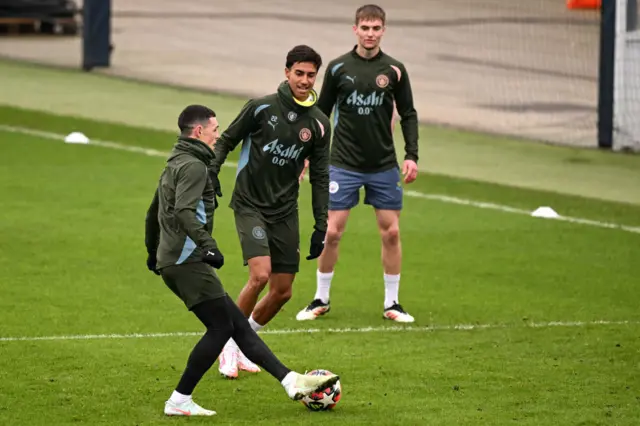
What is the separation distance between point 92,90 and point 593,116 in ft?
27.1

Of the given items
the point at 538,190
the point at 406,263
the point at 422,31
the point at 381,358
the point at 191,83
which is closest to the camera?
the point at 381,358

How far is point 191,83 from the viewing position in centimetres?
2641

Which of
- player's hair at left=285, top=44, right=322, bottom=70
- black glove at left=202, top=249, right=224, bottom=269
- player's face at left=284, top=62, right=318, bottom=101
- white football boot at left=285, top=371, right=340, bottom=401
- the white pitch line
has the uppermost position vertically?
player's hair at left=285, top=44, right=322, bottom=70

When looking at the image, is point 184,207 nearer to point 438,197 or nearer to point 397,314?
point 397,314

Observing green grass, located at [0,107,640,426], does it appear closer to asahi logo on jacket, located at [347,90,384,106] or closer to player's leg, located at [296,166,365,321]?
player's leg, located at [296,166,365,321]

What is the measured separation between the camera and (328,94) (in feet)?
40.0

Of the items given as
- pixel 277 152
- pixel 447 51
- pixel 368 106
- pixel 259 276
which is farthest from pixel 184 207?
pixel 447 51

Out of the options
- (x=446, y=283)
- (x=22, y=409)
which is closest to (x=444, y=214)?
(x=446, y=283)

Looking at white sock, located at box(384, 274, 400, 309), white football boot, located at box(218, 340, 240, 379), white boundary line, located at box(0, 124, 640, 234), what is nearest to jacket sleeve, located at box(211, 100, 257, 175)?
white football boot, located at box(218, 340, 240, 379)

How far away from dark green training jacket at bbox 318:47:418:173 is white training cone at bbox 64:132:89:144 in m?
9.26

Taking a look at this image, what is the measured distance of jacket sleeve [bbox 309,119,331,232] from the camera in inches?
403

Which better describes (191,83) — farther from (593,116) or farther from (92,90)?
(593,116)

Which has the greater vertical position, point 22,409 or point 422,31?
point 422,31

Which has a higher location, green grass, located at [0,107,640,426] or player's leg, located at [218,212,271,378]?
player's leg, located at [218,212,271,378]
